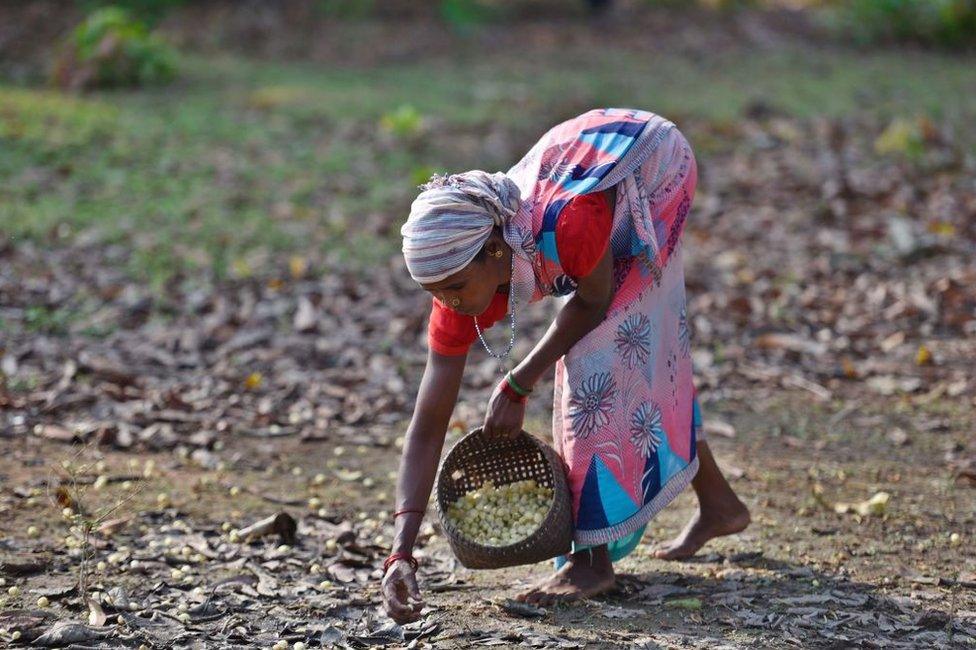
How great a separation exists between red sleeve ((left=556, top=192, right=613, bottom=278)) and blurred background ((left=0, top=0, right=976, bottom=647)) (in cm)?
98

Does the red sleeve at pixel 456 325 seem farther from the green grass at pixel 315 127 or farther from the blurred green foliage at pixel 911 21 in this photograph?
the blurred green foliage at pixel 911 21

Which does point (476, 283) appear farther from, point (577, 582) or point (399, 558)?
point (577, 582)

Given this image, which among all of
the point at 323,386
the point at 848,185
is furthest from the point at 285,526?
the point at 848,185

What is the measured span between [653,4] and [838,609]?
11.4 meters

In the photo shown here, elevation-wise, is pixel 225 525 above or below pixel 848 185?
below

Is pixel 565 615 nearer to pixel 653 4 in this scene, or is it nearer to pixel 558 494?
pixel 558 494

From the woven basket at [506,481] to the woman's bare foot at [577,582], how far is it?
124mm

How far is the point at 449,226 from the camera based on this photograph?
2873 mm

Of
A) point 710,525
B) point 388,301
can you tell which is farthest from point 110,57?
point 710,525

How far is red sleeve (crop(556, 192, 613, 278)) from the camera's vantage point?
2973mm

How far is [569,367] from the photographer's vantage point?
328 centimetres

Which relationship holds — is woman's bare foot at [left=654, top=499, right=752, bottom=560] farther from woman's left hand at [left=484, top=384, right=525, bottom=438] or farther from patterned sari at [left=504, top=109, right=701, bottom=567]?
woman's left hand at [left=484, top=384, right=525, bottom=438]

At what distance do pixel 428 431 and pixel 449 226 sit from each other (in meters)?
0.66

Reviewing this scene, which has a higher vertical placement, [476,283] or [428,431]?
[476,283]
